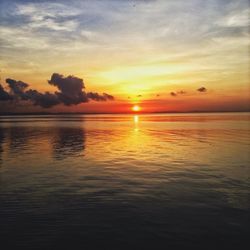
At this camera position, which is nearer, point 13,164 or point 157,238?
point 157,238

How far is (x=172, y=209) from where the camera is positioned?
1641 centimetres

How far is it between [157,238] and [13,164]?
74.3 ft

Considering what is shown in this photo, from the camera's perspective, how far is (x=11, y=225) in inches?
564

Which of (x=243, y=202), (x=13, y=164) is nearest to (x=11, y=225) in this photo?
(x=243, y=202)

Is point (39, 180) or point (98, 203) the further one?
point (39, 180)

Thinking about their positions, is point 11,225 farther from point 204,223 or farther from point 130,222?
point 204,223

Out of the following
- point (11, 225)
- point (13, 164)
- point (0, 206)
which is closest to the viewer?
point (11, 225)

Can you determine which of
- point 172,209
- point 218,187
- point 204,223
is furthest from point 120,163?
point 204,223

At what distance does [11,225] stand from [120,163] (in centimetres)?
1802

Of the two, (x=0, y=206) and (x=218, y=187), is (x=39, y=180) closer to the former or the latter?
(x=0, y=206)

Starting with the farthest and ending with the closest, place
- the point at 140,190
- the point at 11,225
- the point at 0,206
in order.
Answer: the point at 140,190
the point at 0,206
the point at 11,225

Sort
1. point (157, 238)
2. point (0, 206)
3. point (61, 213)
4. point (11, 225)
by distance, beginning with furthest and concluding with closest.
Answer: point (0, 206) → point (61, 213) → point (11, 225) → point (157, 238)

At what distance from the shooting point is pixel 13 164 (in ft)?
102

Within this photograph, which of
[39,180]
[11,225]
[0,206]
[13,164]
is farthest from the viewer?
[13,164]
